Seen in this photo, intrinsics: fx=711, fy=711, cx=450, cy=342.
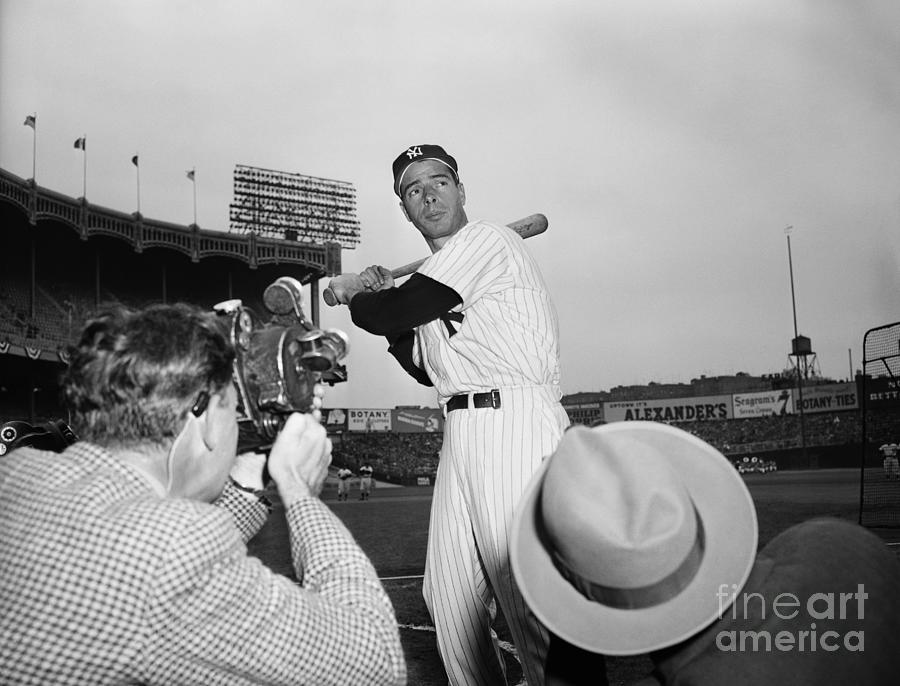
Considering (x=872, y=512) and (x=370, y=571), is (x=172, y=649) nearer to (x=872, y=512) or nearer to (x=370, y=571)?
(x=370, y=571)

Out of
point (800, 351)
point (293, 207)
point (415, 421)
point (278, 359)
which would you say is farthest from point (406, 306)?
point (800, 351)

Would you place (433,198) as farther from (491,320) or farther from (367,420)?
(367,420)

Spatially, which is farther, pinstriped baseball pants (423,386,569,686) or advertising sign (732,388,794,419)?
advertising sign (732,388,794,419)

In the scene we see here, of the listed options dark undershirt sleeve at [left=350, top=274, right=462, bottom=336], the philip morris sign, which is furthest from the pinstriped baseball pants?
the philip morris sign

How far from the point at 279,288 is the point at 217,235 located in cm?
3088

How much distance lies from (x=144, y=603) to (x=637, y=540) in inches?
29.3

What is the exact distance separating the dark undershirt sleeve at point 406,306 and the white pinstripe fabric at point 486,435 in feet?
0.15

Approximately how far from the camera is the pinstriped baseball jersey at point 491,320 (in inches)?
102

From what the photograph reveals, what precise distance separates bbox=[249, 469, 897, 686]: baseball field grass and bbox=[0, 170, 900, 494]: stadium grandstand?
3.73m

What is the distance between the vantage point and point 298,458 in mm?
1347

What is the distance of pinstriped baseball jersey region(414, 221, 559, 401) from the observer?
260cm

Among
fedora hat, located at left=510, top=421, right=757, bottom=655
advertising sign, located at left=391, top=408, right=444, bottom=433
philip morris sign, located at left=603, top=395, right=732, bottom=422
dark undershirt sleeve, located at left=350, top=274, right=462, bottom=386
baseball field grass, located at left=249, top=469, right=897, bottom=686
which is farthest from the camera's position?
philip morris sign, located at left=603, top=395, right=732, bottom=422

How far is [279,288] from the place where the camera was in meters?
1.45

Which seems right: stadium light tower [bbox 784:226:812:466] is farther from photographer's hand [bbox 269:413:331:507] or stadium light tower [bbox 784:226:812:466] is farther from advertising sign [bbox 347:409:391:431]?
photographer's hand [bbox 269:413:331:507]
